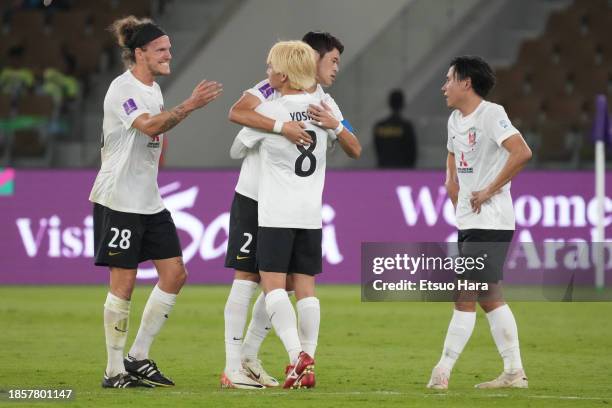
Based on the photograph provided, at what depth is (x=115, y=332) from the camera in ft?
29.8

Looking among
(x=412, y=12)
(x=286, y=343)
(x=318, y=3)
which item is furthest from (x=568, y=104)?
(x=286, y=343)

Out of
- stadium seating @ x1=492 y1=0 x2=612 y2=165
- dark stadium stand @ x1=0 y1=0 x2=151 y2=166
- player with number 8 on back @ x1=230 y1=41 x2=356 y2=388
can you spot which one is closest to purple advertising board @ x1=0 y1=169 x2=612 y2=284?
dark stadium stand @ x1=0 y1=0 x2=151 y2=166

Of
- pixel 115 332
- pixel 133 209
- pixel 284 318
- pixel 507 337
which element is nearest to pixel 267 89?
pixel 133 209

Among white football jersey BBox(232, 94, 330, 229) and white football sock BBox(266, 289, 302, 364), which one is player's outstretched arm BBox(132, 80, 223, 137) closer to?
white football jersey BBox(232, 94, 330, 229)

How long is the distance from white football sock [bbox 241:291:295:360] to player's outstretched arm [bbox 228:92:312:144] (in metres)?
1.22

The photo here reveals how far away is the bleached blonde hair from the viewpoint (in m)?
8.63

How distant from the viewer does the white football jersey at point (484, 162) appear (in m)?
9.11

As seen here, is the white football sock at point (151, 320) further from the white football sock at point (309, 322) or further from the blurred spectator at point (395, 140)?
the blurred spectator at point (395, 140)

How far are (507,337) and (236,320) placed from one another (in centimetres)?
176

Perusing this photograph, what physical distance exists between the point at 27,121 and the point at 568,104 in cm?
827

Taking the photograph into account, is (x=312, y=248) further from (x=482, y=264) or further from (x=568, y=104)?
(x=568, y=104)

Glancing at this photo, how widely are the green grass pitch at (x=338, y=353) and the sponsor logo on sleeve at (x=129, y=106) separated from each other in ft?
5.77

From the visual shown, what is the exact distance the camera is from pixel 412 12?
73.7ft

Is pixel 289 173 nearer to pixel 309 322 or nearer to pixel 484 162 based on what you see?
pixel 309 322
